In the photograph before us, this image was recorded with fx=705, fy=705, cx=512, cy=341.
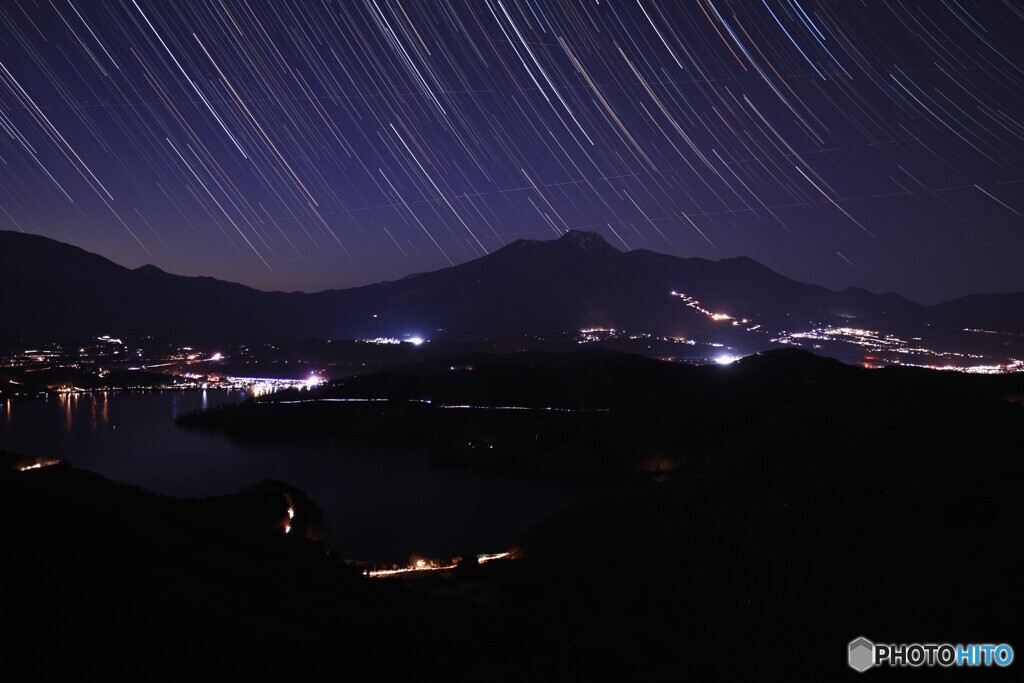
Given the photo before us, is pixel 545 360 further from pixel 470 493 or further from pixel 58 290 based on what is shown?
pixel 58 290

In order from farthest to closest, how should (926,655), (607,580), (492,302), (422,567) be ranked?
(492,302) < (422,567) < (607,580) < (926,655)

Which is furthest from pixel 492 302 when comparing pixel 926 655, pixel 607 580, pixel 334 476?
pixel 926 655

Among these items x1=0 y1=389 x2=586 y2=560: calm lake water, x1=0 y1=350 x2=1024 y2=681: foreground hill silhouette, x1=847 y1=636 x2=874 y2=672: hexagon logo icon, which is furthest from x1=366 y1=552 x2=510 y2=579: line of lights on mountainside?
x1=847 y1=636 x2=874 y2=672: hexagon logo icon

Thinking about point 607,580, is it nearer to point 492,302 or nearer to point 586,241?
point 492,302

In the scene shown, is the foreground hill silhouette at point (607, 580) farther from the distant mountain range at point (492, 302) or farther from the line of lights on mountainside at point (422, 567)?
the distant mountain range at point (492, 302)

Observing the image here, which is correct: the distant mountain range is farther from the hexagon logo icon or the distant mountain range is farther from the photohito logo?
the hexagon logo icon

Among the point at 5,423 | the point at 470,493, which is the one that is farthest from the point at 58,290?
the point at 470,493

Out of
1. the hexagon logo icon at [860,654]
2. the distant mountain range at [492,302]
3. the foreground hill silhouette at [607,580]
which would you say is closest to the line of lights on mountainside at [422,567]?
the foreground hill silhouette at [607,580]
